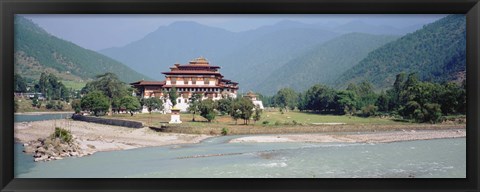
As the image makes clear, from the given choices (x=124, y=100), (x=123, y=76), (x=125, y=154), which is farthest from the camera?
(x=124, y=100)

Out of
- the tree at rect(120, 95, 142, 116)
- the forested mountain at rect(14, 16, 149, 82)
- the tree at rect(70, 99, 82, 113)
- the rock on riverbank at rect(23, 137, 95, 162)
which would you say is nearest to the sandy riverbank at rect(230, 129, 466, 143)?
the forested mountain at rect(14, 16, 149, 82)

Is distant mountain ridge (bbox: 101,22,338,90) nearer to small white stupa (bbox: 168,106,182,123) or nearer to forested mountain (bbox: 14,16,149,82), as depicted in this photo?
forested mountain (bbox: 14,16,149,82)

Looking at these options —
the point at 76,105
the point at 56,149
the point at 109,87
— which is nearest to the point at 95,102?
the point at 76,105

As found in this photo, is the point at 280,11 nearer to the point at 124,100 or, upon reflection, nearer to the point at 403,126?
the point at 403,126

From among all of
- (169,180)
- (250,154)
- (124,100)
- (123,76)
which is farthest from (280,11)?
(124,100)

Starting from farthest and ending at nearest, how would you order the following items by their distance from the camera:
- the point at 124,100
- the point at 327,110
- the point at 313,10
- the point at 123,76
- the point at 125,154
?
the point at 327,110 < the point at 124,100 < the point at 123,76 < the point at 125,154 < the point at 313,10
